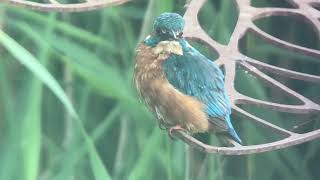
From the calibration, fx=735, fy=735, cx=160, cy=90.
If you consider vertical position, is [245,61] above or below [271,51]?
above

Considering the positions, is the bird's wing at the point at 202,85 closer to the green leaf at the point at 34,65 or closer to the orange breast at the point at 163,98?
the orange breast at the point at 163,98

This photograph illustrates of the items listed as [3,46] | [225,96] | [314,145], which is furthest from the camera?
[314,145]

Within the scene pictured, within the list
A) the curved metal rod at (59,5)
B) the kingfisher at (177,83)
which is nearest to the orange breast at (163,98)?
the kingfisher at (177,83)

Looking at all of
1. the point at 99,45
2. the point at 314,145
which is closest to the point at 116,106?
the point at 99,45

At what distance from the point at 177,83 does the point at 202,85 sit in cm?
3

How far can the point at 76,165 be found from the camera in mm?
1174

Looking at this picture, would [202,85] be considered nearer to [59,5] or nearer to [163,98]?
[163,98]

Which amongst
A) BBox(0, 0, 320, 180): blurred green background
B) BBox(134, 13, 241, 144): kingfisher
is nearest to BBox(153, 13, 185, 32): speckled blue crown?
BBox(134, 13, 241, 144): kingfisher

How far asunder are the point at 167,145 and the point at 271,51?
0.27m

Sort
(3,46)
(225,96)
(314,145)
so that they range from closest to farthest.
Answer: (225,96)
(3,46)
(314,145)

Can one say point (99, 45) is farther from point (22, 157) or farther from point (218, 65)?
point (218, 65)

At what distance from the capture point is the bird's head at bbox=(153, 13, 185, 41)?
0.82m

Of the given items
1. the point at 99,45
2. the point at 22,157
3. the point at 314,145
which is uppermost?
the point at 99,45

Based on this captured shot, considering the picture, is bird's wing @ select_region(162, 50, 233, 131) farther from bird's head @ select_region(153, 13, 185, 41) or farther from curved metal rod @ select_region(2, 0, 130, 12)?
curved metal rod @ select_region(2, 0, 130, 12)
